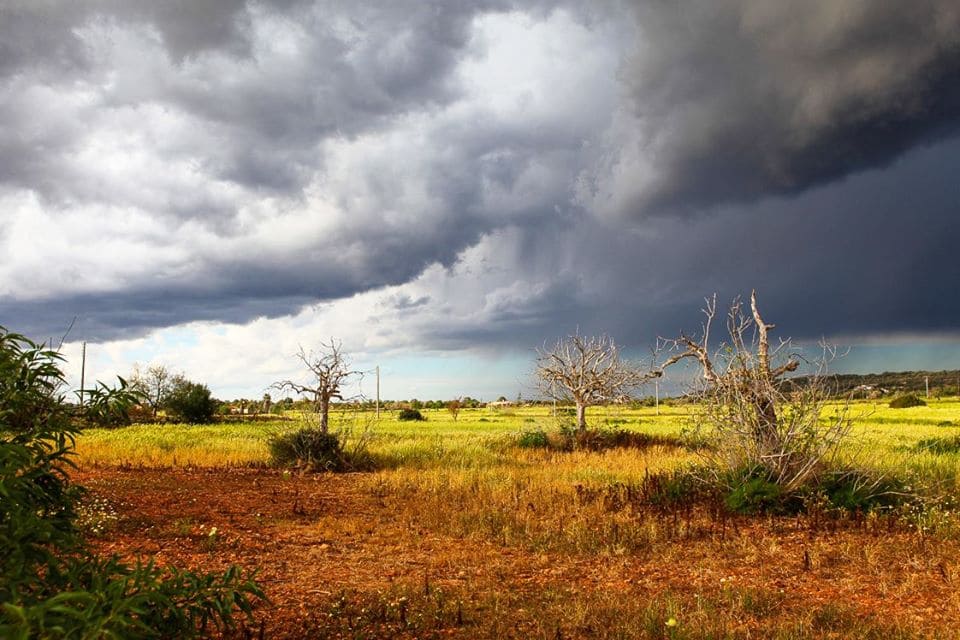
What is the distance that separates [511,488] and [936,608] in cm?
843

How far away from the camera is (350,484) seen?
53.6 ft

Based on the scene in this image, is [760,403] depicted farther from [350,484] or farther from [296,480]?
[296,480]

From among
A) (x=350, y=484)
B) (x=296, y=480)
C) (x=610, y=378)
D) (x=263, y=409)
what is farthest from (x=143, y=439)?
(x=263, y=409)

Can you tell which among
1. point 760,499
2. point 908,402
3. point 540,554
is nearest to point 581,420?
point 760,499

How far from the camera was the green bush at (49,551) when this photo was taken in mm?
2629

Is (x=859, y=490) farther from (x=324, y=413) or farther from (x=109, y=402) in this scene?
(x=324, y=413)

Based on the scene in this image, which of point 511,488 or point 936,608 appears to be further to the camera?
point 511,488

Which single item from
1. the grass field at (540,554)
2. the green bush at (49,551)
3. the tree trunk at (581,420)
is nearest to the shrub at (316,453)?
the grass field at (540,554)

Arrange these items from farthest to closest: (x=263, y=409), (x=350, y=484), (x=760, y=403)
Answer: (x=263, y=409), (x=350, y=484), (x=760, y=403)

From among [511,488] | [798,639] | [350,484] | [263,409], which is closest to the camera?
[798,639]

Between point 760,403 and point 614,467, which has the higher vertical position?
point 760,403

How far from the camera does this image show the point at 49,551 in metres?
2.99

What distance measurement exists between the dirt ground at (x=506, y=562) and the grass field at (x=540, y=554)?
0.12ft

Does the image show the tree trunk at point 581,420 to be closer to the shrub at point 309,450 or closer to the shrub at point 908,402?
the shrub at point 309,450
